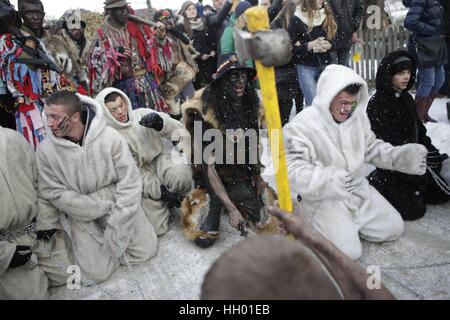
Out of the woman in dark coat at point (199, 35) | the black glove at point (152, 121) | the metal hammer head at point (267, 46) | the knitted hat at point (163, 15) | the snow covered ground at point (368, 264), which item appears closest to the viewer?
the metal hammer head at point (267, 46)

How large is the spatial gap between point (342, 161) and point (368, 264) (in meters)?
0.80

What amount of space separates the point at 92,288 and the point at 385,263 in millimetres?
2227

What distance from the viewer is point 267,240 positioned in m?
0.83

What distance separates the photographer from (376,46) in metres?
7.89

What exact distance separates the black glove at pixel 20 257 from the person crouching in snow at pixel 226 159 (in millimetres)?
1206

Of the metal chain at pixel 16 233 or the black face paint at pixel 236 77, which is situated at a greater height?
the black face paint at pixel 236 77

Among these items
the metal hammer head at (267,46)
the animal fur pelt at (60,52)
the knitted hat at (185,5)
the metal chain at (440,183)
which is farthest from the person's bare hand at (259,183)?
the knitted hat at (185,5)

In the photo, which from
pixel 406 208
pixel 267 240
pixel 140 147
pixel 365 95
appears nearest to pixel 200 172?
pixel 140 147

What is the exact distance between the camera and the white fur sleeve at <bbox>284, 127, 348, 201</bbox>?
2.22 metres

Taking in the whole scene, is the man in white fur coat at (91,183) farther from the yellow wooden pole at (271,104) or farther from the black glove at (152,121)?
the yellow wooden pole at (271,104)

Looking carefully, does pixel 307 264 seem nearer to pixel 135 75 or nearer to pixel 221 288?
pixel 221 288

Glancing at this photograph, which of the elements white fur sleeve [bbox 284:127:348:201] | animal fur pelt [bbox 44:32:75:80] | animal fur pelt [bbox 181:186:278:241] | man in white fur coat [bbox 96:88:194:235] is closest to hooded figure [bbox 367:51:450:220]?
white fur sleeve [bbox 284:127:348:201]

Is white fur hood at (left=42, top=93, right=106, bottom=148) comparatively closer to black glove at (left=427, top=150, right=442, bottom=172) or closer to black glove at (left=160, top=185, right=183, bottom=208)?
black glove at (left=160, top=185, right=183, bottom=208)

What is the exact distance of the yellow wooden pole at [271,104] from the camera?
4.30 feet
